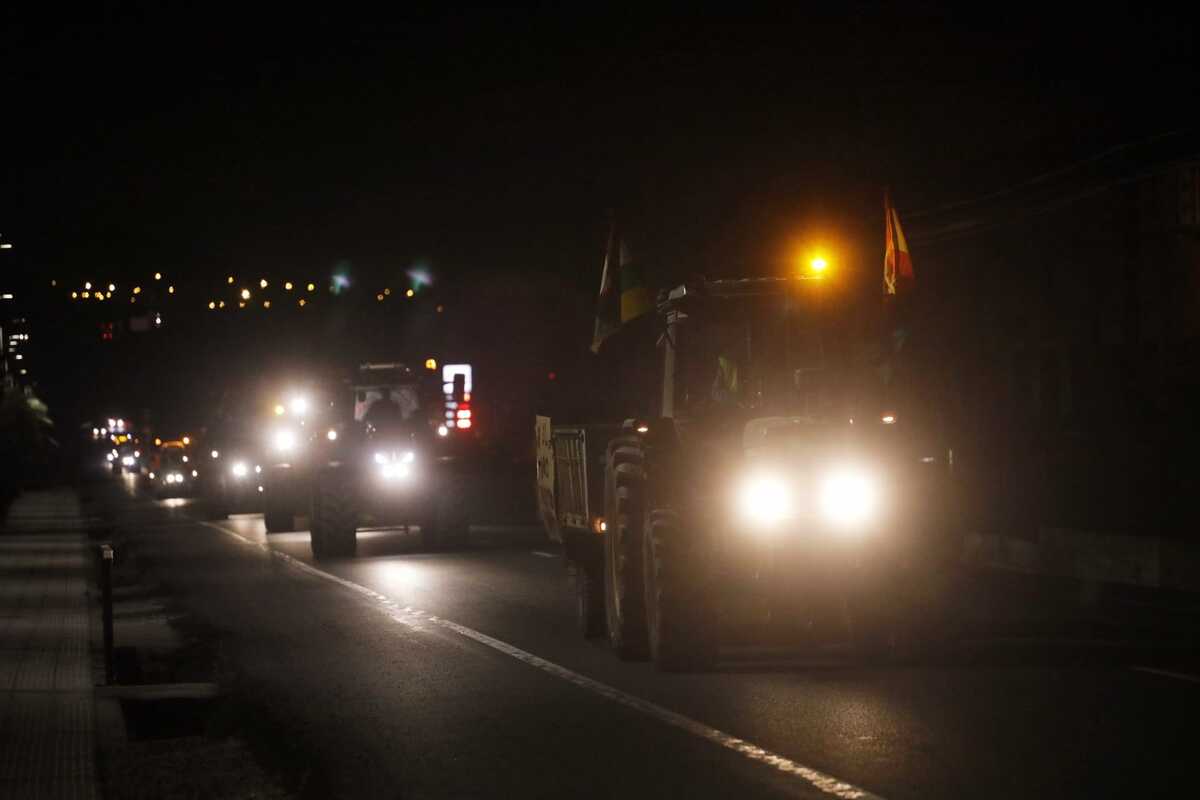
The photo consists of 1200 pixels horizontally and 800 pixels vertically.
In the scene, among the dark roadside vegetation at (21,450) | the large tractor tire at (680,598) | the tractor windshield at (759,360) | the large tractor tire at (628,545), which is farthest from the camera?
the dark roadside vegetation at (21,450)

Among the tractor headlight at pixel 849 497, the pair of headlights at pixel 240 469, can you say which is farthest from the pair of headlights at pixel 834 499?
the pair of headlights at pixel 240 469

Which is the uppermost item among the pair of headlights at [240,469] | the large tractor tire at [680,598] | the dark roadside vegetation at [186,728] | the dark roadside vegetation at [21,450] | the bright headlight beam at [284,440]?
the dark roadside vegetation at [21,450]

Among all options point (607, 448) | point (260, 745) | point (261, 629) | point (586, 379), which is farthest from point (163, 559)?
point (586, 379)

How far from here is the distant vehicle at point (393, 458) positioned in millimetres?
28047

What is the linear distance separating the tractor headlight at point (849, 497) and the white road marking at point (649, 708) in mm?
2048

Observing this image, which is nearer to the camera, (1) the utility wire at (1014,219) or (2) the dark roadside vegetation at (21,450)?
(1) the utility wire at (1014,219)

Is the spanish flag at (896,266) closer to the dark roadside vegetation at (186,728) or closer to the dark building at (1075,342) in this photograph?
the dark roadside vegetation at (186,728)

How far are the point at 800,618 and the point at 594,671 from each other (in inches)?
87.1

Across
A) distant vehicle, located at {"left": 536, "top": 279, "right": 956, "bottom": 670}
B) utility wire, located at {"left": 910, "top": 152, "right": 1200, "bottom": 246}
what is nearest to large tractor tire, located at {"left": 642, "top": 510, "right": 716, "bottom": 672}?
distant vehicle, located at {"left": 536, "top": 279, "right": 956, "bottom": 670}

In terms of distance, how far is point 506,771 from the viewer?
952 cm

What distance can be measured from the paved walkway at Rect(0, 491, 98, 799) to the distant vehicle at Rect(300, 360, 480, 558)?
4.01 meters

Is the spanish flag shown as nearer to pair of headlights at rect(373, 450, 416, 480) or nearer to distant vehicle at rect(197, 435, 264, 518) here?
pair of headlights at rect(373, 450, 416, 480)

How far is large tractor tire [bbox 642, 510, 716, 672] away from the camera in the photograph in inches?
514

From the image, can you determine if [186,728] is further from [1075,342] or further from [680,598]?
[1075,342]
